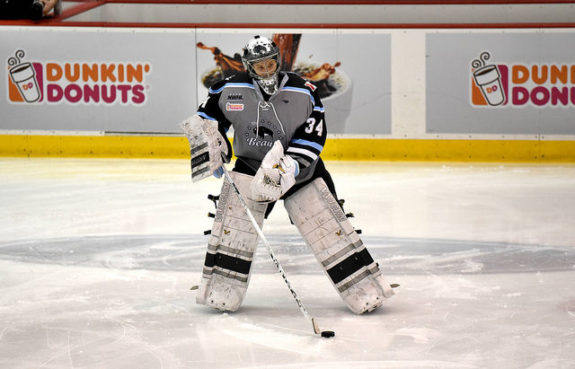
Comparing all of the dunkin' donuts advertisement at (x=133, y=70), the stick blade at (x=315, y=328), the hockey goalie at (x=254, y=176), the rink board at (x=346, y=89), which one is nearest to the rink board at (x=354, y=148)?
the rink board at (x=346, y=89)

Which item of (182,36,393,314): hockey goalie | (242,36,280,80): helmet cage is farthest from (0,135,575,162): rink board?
(242,36,280,80): helmet cage

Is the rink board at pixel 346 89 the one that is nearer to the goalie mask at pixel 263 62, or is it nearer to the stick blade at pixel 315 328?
the goalie mask at pixel 263 62

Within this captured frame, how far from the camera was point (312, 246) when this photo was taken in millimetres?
4047

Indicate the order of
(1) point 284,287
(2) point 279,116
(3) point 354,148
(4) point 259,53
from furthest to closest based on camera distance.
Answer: (3) point 354,148 → (1) point 284,287 → (2) point 279,116 → (4) point 259,53

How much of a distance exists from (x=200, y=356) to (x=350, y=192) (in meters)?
4.98

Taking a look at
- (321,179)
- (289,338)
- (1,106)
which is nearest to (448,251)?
(321,179)

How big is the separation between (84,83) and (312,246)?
7917 millimetres

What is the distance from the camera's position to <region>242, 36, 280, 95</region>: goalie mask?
12.7 feet

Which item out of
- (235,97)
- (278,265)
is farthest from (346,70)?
(278,265)

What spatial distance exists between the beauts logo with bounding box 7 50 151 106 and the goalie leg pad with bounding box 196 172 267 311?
7528 mm

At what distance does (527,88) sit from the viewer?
35.3ft

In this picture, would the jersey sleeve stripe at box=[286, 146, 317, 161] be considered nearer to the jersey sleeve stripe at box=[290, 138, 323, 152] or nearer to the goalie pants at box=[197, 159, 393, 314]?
the jersey sleeve stripe at box=[290, 138, 323, 152]

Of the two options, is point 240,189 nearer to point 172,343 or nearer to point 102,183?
point 172,343

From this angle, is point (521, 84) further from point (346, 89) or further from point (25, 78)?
point (25, 78)
